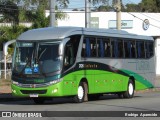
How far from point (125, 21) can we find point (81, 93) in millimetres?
31583

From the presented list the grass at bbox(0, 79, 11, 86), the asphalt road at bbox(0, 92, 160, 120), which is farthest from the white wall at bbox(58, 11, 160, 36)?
the asphalt road at bbox(0, 92, 160, 120)

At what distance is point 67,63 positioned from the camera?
22.9 meters

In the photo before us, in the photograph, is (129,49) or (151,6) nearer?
(129,49)

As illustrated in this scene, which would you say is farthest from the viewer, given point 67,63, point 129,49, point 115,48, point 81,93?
point 129,49

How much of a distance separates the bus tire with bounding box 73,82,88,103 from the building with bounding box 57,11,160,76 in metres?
26.9

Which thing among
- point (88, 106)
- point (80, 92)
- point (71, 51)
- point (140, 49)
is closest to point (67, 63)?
point (71, 51)

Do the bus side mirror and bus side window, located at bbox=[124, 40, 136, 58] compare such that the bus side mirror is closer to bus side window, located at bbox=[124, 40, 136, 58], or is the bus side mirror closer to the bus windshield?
the bus windshield

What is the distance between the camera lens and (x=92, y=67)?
24703 mm

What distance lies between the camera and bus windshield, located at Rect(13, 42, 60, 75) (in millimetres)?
22438

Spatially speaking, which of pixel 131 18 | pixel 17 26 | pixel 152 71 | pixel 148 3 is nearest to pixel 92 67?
pixel 152 71

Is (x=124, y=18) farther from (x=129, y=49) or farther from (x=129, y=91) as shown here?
(x=129, y=91)

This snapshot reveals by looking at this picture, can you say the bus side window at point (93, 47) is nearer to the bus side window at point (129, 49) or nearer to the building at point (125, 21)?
the bus side window at point (129, 49)

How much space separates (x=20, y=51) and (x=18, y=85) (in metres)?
1.46

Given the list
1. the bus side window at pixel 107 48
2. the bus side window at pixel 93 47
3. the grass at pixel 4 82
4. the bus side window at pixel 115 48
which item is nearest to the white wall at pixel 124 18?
the grass at pixel 4 82
